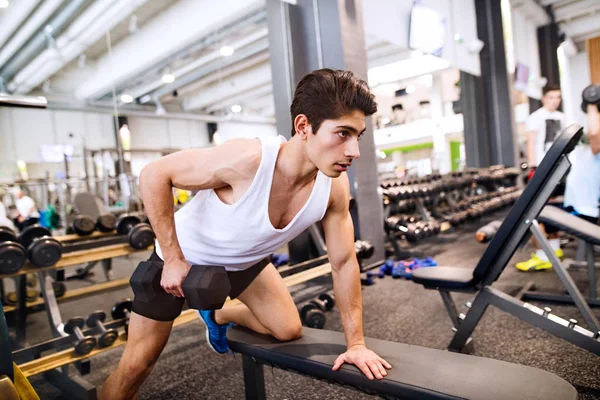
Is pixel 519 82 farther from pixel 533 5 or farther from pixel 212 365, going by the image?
pixel 212 365

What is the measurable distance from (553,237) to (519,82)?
5170 mm

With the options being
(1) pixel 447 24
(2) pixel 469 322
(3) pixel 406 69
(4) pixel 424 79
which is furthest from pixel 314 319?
(4) pixel 424 79

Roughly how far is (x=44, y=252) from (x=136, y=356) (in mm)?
1048

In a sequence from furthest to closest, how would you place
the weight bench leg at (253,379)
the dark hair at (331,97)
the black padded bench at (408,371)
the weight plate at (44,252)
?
the weight plate at (44,252), the weight bench leg at (253,379), the dark hair at (331,97), the black padded bench at (408,371)

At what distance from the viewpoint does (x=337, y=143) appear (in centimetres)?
107

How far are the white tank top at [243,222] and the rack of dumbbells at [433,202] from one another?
2.51 meters

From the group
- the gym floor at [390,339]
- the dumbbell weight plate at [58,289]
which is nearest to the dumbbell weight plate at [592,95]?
the gym floor at [390,339]

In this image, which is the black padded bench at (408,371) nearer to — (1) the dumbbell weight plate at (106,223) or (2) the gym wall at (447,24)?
(1) the dumbbell weight plate at (106,223)

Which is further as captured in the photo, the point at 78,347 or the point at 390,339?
the point at 390,339

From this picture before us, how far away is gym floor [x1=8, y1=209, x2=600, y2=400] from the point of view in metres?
1.56

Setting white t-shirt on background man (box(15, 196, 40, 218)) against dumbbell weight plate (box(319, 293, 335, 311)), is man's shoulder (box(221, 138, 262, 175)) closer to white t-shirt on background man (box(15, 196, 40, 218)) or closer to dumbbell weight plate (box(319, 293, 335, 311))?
dumbbell weight plate (box(319, 293, 335, 311))

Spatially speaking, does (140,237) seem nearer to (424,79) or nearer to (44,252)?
(44,252)

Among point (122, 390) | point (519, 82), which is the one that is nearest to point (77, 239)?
point (122, 390)

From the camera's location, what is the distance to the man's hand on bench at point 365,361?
3.12ft
